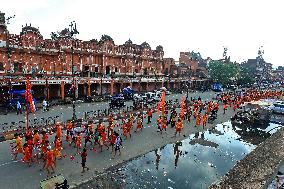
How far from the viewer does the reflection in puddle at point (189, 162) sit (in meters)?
14.3

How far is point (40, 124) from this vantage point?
2431cm

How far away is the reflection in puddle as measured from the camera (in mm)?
14281

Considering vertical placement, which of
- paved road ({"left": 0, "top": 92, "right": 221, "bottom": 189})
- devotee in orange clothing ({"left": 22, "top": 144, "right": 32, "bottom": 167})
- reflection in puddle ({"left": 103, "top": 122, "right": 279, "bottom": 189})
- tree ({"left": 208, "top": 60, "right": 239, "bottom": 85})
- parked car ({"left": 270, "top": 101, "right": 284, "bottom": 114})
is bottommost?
reflection in puddle ({"left": 103, "top": 122, "right": 279, "bottom": 189})

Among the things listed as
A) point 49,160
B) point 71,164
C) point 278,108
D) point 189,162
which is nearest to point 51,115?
point 71,164

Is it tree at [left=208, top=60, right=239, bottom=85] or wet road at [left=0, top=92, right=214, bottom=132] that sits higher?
tree at [left=208, top=60, right=239, bottom=85]

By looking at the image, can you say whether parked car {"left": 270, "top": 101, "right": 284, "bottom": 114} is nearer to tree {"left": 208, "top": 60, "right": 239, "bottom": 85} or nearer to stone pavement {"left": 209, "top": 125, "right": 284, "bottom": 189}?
stone pavement {"left": 209, "top": 125, "right": 284, "bottom": 189}

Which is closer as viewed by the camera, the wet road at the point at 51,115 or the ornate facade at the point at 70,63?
the wet road at the point at 51,115

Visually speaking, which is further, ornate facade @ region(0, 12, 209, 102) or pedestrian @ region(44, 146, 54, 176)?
ornate facade @ region(0, 12, 209, 102)

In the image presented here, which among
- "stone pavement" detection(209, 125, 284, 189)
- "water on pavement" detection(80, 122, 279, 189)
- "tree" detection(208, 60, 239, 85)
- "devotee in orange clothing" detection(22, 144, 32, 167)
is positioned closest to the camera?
"stone pavement" detection(209, 125, 284, 189)

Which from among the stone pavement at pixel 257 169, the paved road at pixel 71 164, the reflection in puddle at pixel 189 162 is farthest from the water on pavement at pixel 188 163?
the stone pavement at pixel 257 169

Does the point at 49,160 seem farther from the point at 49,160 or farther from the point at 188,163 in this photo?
the point at 188,163

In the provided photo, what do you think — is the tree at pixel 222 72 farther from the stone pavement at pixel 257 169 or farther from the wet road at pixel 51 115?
the stone pavement at pixel 257 169

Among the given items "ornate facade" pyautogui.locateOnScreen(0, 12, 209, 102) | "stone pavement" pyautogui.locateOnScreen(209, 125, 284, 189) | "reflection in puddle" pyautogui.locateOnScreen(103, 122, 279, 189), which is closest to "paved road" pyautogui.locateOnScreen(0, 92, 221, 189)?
"reflection in puddle" pyautogui.locateOnScreen(103, 122, 279, 189)

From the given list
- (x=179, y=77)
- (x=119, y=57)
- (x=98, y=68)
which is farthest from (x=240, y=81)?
(x=98, y=68)
